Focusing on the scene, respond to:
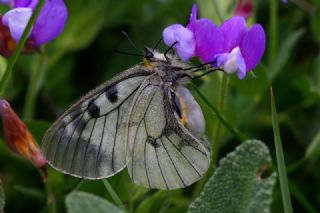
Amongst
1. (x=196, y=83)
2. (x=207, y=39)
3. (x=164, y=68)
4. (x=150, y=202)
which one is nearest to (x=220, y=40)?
(x=207, y=39)

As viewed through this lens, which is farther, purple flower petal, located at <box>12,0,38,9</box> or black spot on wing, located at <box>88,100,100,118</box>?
purple flower petal, located at <box>12,0,38,9</box>

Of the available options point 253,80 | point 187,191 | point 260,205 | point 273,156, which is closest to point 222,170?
point 260,205

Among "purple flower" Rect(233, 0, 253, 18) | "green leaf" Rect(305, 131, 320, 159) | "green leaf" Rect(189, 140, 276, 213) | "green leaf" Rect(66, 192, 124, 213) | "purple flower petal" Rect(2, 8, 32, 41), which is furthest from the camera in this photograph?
"purple flower" Rect(233, 0, 253, 18)

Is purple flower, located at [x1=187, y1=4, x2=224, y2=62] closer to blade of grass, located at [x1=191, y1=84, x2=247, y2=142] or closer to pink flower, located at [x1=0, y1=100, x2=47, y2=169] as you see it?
blade of grass, located at [x1=191, y1=84, x2=247, y2=142]

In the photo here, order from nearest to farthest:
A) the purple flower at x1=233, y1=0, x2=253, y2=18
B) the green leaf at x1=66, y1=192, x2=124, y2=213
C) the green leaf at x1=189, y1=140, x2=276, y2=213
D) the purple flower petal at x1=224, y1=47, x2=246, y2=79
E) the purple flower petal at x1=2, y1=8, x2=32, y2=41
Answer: the green leaf at x1=66, y1=192, x2=124, y2=213, the green leaf at x1=189, y1=140, x2=276, y2=213, the purple flower petal at x1=224, y1=47, x2=246, y2=79, the purple flower petal at x1=2, y1=8, x2=32, y2=41, the purple flower at x1=233, y1=0, x2=253, y2=18

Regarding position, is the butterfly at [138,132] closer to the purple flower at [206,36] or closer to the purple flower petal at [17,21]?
the purple flower at [206,36]

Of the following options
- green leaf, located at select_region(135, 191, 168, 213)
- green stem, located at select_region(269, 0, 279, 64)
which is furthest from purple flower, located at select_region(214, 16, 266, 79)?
green stem, located at select_region(269, 0, 279, 64)
